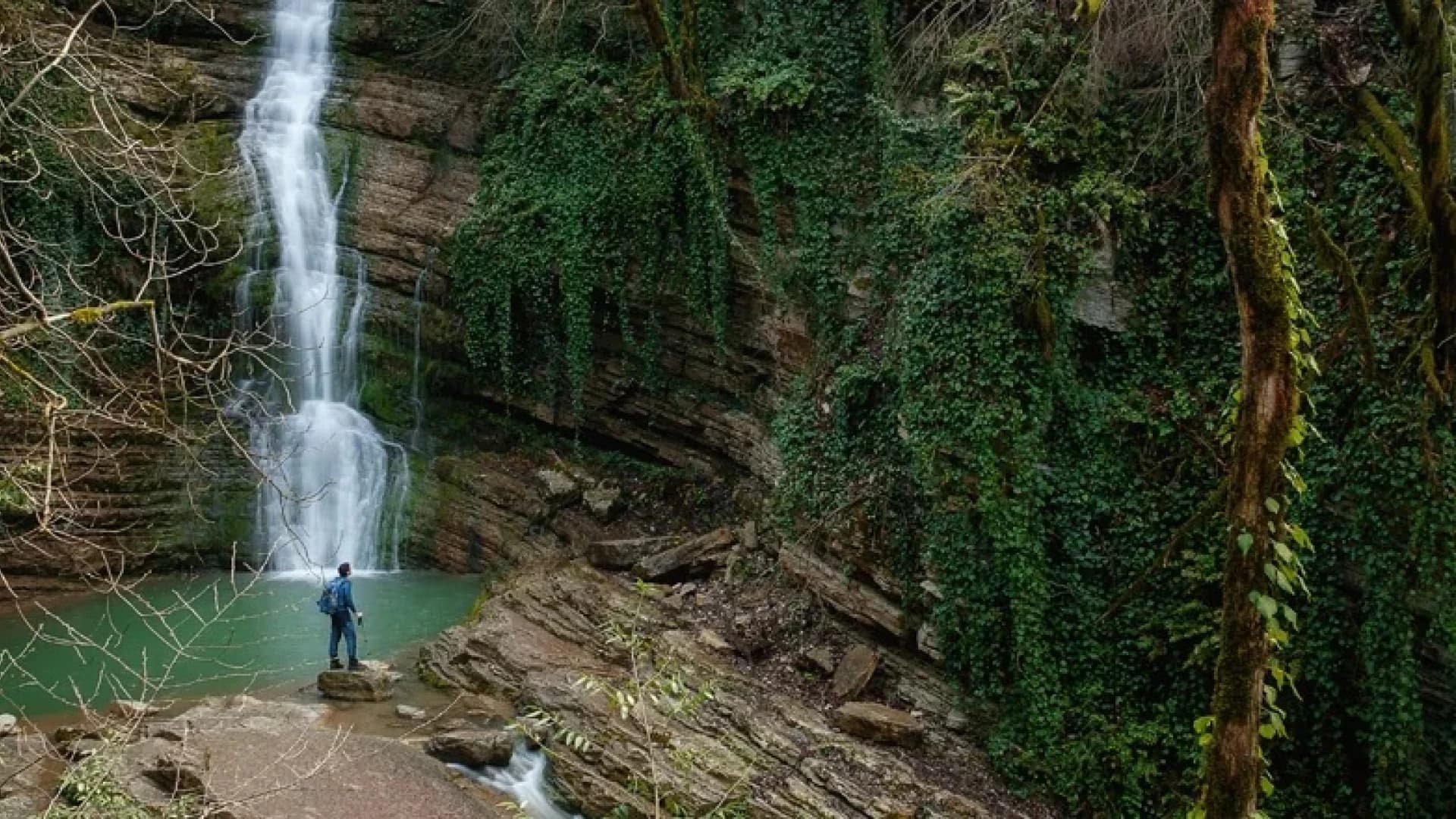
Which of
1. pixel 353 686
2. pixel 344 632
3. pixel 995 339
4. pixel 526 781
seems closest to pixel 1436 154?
pixel 995 339

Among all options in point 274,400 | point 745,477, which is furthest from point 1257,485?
point 274,400

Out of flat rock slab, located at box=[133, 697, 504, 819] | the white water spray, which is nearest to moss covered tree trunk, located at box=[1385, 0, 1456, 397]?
the white water spray

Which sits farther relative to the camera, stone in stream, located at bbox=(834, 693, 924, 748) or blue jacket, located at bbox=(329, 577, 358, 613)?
blue jacket, located at bbox=(329, 577, 358, 613)

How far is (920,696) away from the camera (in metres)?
9.47

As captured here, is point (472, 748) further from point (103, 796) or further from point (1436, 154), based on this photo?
point (1436, 154)

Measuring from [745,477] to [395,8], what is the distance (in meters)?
9.52

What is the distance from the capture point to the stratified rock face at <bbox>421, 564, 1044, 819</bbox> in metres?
8.32

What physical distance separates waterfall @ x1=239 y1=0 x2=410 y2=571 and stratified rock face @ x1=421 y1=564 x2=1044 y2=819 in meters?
4.29

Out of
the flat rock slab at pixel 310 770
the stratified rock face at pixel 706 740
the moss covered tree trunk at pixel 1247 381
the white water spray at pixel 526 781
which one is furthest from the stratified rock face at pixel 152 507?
the moss covered tree trunk at pixel 1247 381

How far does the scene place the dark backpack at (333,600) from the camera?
34.4 ft

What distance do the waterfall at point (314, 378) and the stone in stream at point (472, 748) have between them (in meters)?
5.56

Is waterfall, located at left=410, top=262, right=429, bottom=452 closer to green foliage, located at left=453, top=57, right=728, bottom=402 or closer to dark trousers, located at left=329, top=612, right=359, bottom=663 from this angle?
green foliage, located at left=453, top=57, right=728, bottom=402

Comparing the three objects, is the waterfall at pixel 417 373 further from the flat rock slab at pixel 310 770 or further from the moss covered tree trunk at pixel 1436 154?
the moss covered tree trunk at pixel 1436 154

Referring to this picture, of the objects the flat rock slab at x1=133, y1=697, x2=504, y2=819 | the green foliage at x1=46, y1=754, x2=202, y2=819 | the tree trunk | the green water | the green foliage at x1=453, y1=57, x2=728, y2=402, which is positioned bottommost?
the green water
